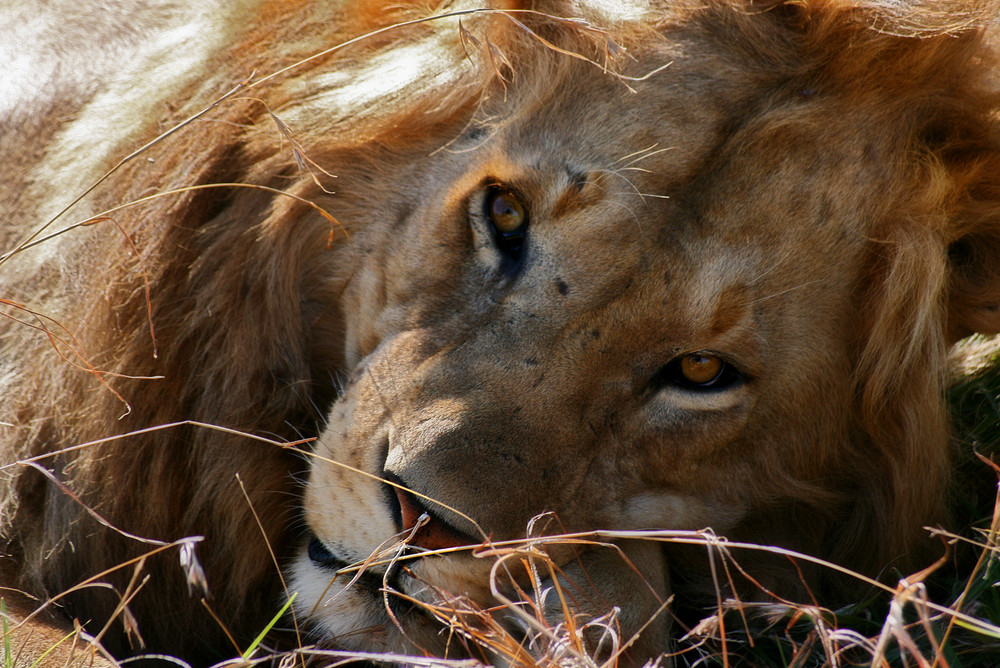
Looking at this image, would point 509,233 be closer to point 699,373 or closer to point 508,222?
point 508,222

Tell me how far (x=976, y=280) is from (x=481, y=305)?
1089 mm

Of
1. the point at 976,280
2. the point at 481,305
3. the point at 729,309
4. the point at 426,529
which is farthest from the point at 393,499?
the point at 976,280

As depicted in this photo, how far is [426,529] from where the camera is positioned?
1.66 m

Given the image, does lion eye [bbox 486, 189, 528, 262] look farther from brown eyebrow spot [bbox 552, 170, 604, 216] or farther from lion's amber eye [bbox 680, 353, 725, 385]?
lion's amber eye [bbox 680, 353, 725, 385]

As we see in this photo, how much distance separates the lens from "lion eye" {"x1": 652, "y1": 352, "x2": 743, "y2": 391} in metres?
1.91

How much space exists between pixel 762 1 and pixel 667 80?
0.25 m

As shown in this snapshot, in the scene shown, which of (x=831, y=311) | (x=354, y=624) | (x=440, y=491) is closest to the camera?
(x=440, y=491)

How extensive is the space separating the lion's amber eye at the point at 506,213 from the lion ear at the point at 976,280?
0.95 meters

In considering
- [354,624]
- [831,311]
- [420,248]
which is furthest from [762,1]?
[354,624]

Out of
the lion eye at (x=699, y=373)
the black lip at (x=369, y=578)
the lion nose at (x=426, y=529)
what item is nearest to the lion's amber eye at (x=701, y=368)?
the lion eye at (x=699, y=373)

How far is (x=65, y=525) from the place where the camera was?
2072 mm

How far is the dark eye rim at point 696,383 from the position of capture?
1.92 metres

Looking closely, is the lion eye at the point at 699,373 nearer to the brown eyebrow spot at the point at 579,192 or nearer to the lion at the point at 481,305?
the lion at the point at 481,305

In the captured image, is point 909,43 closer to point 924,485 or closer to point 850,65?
point 850,65
